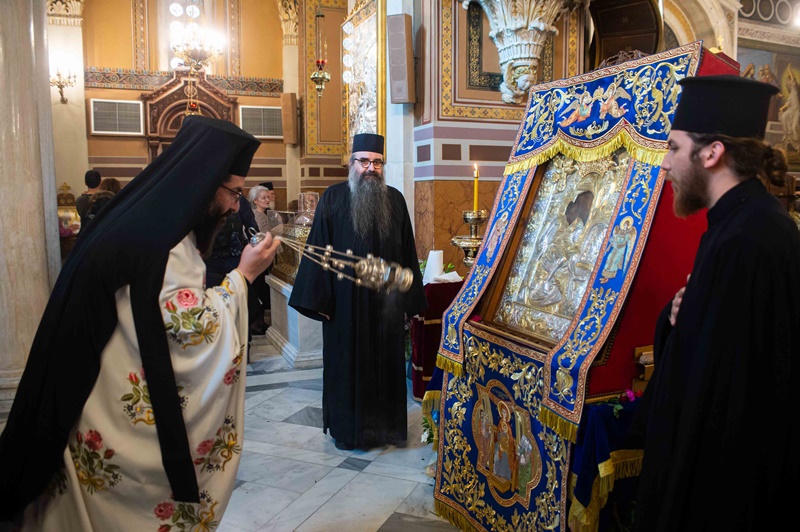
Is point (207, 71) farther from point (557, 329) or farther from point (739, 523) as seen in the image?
point (739, 523)

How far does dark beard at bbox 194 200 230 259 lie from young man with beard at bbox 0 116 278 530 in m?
0.09

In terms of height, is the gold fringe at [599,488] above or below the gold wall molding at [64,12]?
below

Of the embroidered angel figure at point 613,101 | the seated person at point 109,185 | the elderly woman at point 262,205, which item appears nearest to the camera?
the embroidered angel figure at point 613,101

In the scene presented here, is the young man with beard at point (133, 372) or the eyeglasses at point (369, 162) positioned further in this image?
the eyeglasses at point (369, 162)

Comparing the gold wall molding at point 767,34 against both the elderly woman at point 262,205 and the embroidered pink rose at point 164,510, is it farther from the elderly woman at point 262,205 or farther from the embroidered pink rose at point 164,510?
the embroidered pink rose at point 164,510

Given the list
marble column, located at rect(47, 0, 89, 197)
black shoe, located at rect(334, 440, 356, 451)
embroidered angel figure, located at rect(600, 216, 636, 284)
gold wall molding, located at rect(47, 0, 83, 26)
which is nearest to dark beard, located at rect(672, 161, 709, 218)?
embroidered angel figure, located at rect(600, 216, 636, 284)

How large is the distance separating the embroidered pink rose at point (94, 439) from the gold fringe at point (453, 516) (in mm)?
1658


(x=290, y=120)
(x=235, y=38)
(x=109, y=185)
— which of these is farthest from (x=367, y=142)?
(x=235, y=38)

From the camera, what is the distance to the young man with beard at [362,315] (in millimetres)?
3826

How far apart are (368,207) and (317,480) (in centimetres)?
165

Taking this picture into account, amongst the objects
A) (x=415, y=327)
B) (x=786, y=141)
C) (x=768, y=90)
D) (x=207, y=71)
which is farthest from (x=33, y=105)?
(x=207, y=71)

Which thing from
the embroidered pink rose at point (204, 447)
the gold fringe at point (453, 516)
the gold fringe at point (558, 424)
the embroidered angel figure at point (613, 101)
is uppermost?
the embroidered angel figure at point (613, 101)

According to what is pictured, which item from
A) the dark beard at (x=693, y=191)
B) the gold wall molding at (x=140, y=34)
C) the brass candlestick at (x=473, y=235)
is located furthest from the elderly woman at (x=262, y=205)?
the gold wall molding at (x=140, y=34)

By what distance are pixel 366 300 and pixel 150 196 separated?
2245 mm
